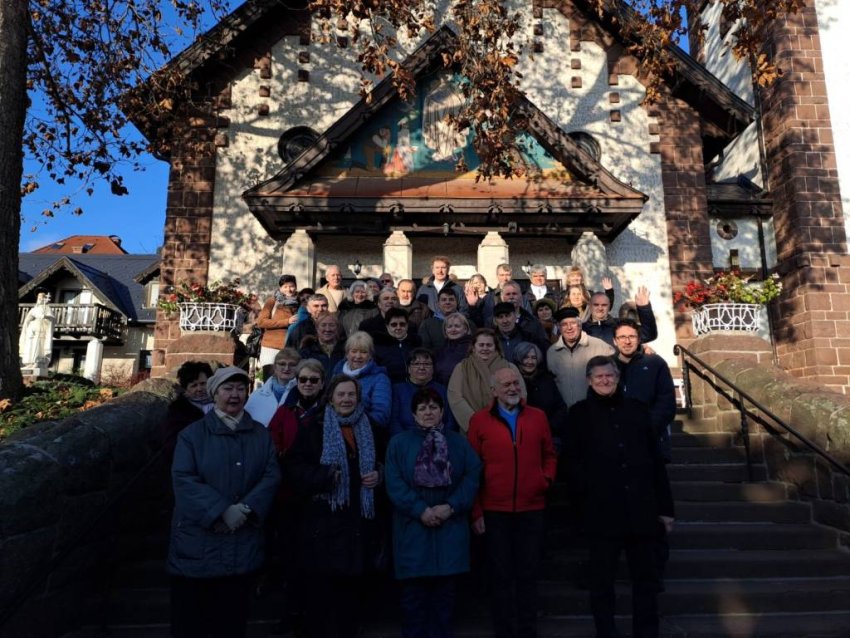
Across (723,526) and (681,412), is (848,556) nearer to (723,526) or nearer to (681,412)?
(723,526)

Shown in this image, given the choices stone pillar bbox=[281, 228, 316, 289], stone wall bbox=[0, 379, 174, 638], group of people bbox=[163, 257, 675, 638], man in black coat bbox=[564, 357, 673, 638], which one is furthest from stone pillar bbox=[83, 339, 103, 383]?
man in black coat bbox=[564, 357, 673, 638]

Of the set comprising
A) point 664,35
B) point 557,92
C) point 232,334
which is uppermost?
point 557,92

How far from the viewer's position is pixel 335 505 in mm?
3680

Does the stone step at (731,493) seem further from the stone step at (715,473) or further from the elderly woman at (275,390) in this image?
the elderly woman at (275,390)

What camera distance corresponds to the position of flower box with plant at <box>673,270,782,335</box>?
826cm

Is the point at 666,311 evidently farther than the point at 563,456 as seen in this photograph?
Yes

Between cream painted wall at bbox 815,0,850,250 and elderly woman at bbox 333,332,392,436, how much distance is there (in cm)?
1069

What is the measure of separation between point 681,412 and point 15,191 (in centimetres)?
865

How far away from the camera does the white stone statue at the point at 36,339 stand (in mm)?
23438

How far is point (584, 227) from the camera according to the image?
34.8ft

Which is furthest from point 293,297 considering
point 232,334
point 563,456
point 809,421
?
point 809,421

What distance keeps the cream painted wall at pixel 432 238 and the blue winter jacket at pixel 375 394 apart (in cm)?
669

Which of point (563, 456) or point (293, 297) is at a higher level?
point (293, 297)

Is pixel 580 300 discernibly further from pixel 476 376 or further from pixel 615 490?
pixel 615 490
